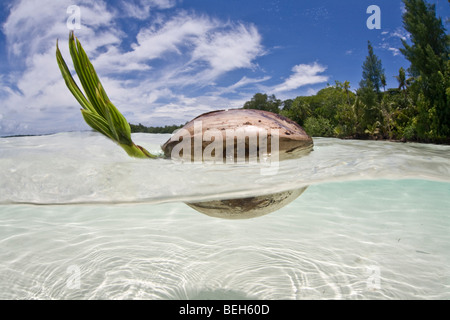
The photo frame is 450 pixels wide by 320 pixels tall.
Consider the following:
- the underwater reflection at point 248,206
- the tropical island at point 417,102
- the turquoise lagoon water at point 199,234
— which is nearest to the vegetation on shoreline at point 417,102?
the tropical island at point 417,102

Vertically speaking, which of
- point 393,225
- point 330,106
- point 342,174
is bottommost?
point 393,225

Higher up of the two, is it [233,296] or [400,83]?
[400,83]

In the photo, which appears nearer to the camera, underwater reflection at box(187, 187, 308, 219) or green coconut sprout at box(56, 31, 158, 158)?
green coconut sprout at box(56, 31, 158, 158)

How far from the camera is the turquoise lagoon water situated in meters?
2.51

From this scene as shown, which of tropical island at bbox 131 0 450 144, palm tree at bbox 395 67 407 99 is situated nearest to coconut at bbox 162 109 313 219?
tropical island at bbox 131 0 450 144

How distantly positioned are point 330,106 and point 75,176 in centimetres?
5126

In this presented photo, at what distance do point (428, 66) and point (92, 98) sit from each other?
2690 cm

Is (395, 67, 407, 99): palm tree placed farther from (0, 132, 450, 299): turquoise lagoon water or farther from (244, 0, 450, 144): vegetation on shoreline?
(0, 132, 450, 299): turquoise lagoon water

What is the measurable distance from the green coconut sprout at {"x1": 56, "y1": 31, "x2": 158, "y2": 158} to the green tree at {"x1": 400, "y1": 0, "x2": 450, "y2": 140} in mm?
23532

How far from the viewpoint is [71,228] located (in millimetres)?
4238

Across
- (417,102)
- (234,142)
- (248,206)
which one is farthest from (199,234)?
(417,102)
